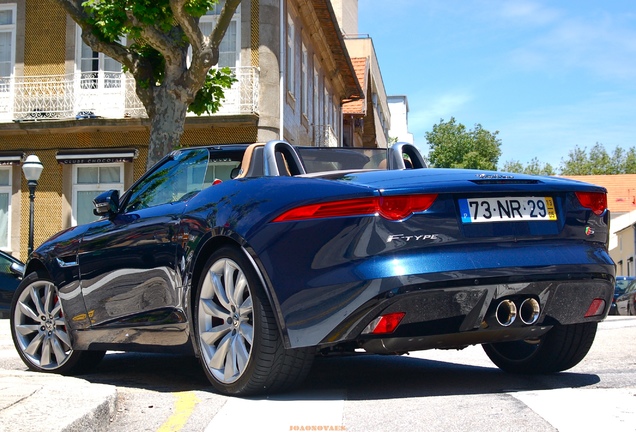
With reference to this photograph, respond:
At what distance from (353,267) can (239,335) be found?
782mm

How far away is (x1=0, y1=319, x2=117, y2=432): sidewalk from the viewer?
4.05 metres

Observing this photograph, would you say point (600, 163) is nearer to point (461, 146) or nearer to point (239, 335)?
point (461, 146)

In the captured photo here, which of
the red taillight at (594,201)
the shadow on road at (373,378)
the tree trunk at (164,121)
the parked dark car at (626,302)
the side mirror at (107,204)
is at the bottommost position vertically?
the parked dark car at (626,302)

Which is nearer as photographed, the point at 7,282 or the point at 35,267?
the point at 35,267

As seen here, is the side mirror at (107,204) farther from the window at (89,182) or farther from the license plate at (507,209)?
the window at (89,182)

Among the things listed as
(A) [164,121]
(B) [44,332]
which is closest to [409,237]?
(B) [44,332]

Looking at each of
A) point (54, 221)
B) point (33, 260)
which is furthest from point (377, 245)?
point (54, 221)

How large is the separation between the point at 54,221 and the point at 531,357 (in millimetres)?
21656

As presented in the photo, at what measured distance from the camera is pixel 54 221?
2598cm

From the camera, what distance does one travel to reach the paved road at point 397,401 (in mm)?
4281

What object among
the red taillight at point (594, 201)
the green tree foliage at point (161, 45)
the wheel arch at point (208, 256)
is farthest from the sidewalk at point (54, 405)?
the green tree foliage at point (161, 45)

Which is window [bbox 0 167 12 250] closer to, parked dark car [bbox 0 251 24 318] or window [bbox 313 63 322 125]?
parked dark car [bbox 0 251 24 318]

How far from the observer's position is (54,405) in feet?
14.8

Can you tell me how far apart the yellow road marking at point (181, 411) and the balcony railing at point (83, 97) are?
64.3 feet
